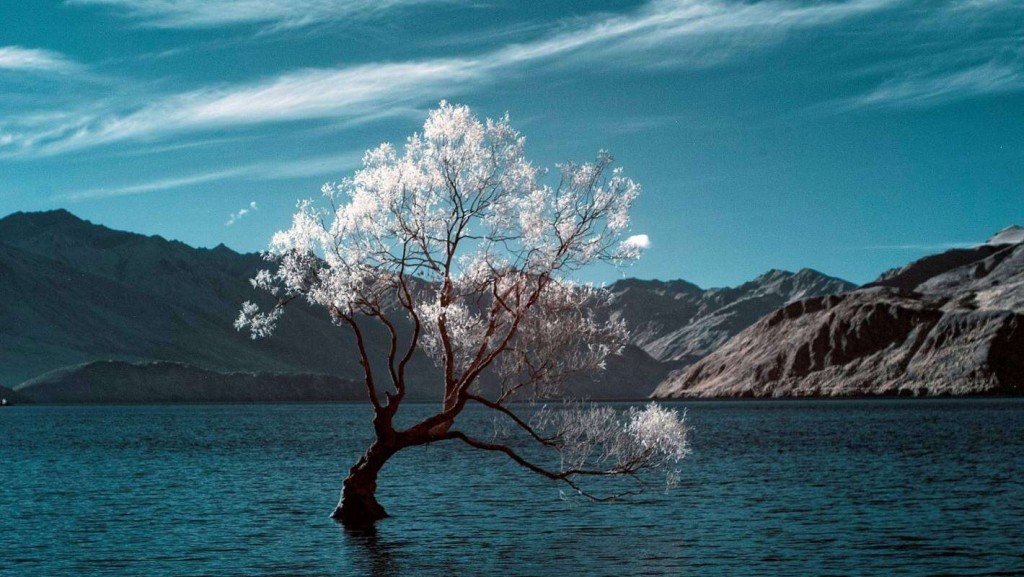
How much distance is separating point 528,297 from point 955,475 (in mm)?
→ 39568

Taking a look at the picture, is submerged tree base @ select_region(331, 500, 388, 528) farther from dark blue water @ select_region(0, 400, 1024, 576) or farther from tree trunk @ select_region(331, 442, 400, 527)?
dark blue water @ select_region(0, 400, 1024, 576)

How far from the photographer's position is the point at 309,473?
7556 cm

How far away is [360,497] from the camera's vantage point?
148 feet

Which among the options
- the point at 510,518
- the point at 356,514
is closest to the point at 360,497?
the point at 356,514

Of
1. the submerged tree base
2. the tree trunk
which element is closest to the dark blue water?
the submerged tree base

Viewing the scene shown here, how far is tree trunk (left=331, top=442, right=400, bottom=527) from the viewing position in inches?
1722

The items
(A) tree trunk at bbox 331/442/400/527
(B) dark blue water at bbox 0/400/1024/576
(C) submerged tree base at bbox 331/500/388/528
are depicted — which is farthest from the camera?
(C) submerged tree base at bbox 331/500/388/528

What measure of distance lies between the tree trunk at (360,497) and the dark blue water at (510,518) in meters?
0.96

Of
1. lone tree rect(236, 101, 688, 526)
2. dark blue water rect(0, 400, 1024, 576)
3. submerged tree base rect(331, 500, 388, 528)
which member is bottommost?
dark blue water rect(0, 400, 1024, 576)

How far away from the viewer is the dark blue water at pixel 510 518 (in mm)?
35938

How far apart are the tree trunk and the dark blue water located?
96cm

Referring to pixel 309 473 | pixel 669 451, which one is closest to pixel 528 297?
pixel 669 451

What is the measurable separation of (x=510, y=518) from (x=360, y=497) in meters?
7.42

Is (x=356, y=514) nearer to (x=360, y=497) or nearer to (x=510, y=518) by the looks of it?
(x=360, y=497)
